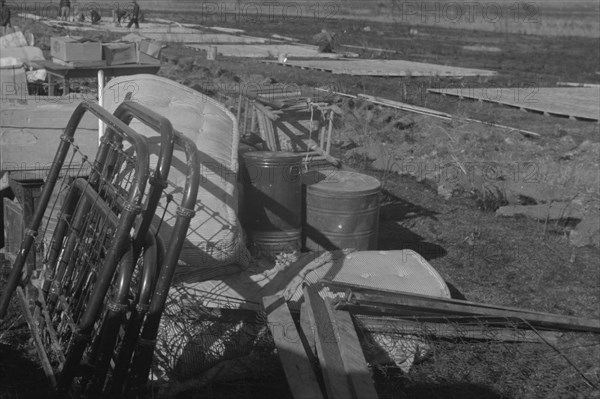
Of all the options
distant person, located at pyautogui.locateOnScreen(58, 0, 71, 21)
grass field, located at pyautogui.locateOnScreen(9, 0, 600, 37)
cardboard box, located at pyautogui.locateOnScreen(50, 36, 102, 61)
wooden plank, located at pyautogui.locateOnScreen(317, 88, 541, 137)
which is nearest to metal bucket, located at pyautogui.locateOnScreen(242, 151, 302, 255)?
cardboard box, located at pyautogui.locateOnScreen(50, 36, 102, 61)

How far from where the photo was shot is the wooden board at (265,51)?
2503 centimetres

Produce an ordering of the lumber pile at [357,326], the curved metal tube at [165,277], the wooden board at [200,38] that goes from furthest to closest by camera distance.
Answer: the wooden board at [200,38], the lumber pile at [357,326], the curved metal tube at [165,277]

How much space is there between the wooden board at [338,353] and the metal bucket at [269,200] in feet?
5.32

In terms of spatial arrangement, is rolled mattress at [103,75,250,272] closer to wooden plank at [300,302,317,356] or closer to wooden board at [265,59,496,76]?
wooden plank at [300,302,317,356]

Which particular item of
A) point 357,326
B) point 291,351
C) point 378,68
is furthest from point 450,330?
point 378,68

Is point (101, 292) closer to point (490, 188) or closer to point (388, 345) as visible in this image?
point (388, 345)

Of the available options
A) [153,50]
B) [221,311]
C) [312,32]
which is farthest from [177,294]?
[312,32]

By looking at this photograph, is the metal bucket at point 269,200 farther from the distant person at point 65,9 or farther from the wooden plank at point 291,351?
the distant person at point 65,9

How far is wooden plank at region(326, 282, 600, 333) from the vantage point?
4516mm

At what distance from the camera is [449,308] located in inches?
185

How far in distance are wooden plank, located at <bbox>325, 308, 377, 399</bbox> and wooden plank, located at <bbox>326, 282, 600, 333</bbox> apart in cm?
21

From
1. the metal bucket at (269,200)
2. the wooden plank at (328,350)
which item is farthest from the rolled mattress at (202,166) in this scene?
the wooden plank at (328,350)

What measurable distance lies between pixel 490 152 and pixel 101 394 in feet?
28.2

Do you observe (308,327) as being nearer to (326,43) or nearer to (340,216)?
(340,216)
